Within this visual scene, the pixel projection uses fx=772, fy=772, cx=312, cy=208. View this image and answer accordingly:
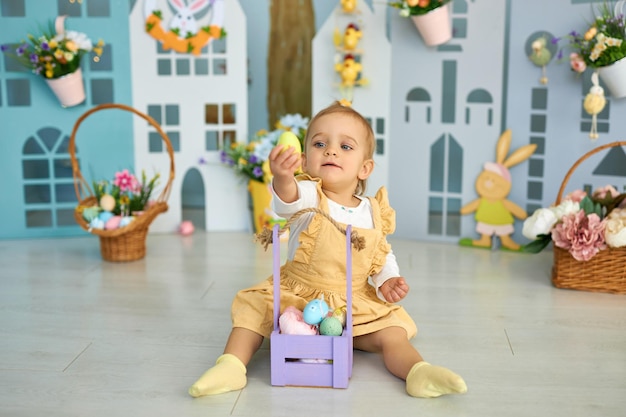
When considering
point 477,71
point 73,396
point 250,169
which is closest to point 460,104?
point 477,71

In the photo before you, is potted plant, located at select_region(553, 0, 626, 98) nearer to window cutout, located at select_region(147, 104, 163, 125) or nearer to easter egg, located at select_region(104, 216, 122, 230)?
window cutout, located at select_region(147, 104, 163, 125)

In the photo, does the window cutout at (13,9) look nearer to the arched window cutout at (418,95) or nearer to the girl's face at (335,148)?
the arched window cutout at (418,95)

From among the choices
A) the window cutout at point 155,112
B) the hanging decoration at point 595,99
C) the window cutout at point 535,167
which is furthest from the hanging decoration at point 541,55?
the window cutout at point 155,112

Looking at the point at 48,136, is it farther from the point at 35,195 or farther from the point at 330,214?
the point at 330,214

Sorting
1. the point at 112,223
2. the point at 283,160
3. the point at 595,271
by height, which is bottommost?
the point at 595,271

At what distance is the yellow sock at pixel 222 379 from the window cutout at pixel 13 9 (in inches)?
81.6

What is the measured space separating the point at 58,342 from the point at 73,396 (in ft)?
1.25

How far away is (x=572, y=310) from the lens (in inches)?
95.8

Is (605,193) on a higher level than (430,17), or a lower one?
lower

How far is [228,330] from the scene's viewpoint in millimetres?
2264

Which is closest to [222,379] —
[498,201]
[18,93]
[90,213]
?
[90,213]

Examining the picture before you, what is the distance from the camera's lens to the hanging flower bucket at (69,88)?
319 cm

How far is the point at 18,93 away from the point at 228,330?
181cm

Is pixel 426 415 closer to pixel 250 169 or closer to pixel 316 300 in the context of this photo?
pixel 316 300
